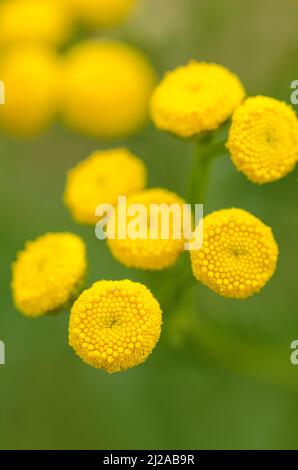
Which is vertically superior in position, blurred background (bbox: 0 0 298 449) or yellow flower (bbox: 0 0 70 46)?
yellow flower (bbox: 0 0 70 46)

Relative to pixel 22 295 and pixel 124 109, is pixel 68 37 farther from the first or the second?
pixel 22 295

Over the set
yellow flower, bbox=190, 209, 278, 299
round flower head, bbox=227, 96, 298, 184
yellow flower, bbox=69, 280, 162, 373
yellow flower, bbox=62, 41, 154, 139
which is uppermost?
yellow flower, bbox=62, 41, 154, 139

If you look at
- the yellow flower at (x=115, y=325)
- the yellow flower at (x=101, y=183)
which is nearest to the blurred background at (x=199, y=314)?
the yellow flower at (x=101, y=183)

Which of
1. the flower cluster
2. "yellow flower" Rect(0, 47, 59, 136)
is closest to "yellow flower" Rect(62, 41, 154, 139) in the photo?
"yellow flower" Rect(0, 47, 59, 136)

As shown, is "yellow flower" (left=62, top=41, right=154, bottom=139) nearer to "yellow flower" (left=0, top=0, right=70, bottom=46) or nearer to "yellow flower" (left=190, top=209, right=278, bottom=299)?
"yellow flower" (left=0, top=0, right=70, bottom=46)

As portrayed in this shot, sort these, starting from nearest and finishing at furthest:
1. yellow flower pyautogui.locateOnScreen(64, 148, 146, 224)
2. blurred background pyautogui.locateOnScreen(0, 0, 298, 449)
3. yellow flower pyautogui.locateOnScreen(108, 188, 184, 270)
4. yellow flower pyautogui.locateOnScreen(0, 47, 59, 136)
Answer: yellow flower pyautogui.locateOnScreen(108, 188, 184, 270) < yellow flower pyautogui.locateOnScreen(64, 148, 146, 224) < blurred background pyautogui.locateOnScreen(0, 0, 298, 449) < yellow flower pyautogui.locateOnScreen(0, 47, 59, 136)

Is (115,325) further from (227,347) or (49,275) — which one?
(227,347)

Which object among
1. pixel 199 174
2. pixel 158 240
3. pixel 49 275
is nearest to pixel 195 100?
pixel 199 174
